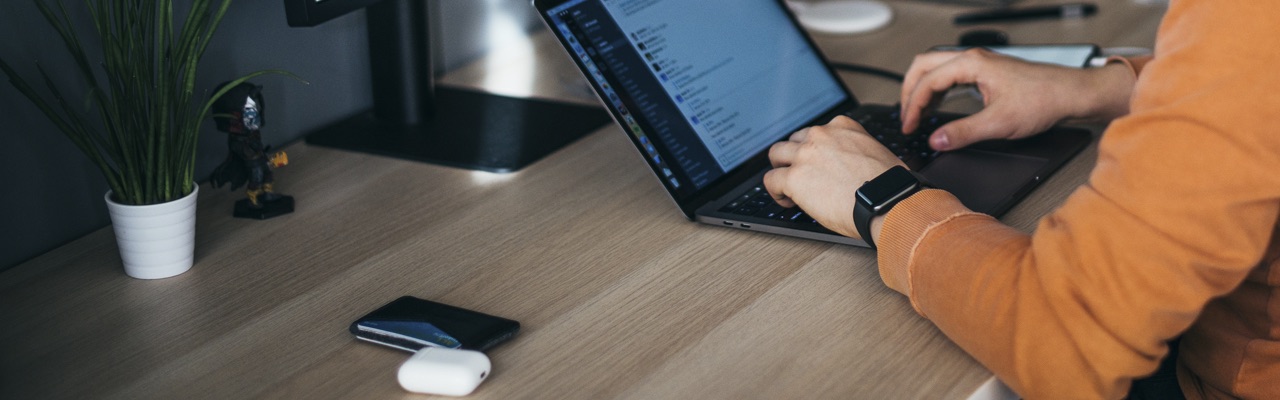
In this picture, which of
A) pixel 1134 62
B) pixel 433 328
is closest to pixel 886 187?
pixel 433 328

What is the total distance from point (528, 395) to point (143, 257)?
374 millimetres

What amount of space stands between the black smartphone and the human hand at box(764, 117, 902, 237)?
11.0 inches

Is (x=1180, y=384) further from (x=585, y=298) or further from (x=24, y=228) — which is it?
(x=24, y=228)

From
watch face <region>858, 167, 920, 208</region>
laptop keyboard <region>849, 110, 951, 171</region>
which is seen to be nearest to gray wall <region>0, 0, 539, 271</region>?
laptop keyboard <region>849, 110, 951, 171</region>

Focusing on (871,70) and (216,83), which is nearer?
(216,83)

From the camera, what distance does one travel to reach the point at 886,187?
0.88 metres

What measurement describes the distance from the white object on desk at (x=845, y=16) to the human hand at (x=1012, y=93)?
454mm

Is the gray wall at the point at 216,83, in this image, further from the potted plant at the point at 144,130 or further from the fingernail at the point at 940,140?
the fingernail at the point at 940,140

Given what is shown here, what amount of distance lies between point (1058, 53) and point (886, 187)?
641 millimetres

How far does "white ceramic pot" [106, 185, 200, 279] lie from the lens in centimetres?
89

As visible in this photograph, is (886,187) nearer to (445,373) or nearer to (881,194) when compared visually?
(881,194)

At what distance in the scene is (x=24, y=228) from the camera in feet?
3.21

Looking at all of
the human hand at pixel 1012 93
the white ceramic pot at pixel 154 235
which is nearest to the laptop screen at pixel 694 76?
the human hand at pixel 1012 93

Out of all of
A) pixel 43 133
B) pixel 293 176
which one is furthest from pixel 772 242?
pixel 43 133
